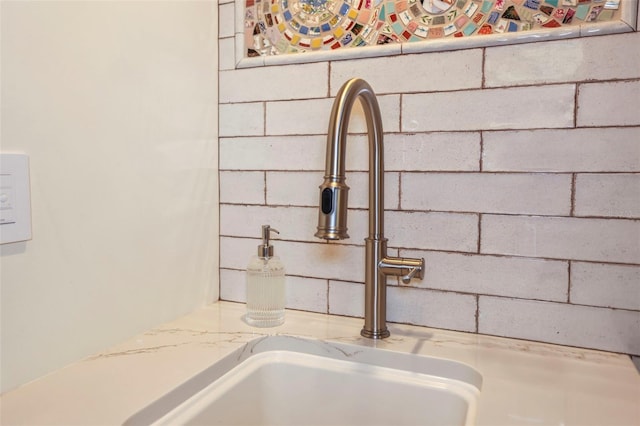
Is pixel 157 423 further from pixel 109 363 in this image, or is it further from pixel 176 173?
pixel 176 173

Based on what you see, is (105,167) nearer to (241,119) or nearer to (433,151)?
(241,119)

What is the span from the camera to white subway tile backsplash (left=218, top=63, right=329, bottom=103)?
978 mm

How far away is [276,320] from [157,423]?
35 centimetres

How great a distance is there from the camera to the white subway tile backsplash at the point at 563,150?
787 mm

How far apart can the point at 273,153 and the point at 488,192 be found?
42cm

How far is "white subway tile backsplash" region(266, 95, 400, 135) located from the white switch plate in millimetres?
480

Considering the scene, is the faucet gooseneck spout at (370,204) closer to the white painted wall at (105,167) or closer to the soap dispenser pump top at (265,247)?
the soap dispenser pump top at (265,247)

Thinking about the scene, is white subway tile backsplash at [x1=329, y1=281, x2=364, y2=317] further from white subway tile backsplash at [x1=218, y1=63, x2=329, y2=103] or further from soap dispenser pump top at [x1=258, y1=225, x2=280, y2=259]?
white subway tile backsplash at [x1=218, y1=63, x2=329, y2=103]

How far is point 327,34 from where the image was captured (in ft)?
3.19

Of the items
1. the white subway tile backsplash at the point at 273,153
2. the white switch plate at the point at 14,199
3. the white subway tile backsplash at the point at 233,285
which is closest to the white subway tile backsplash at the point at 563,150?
the white subway tile backsplash at the point at 273,153

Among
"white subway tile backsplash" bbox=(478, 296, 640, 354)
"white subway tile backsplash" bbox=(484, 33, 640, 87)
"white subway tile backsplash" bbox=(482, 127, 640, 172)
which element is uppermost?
"white subway tile backsplash" bbox=(484, 33, 640, 87)

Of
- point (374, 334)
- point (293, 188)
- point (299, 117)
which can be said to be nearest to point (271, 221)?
point (293, 188)

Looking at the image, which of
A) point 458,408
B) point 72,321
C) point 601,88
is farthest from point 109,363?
point 601,88

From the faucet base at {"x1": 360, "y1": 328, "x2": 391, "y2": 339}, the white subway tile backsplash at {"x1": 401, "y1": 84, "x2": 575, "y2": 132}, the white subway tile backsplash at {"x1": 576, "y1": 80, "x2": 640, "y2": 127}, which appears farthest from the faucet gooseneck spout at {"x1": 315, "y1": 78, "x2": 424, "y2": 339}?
the white subway tile backsplash at {"x1": 576, "y1": 80, "x2": 640, "y2": 127}
